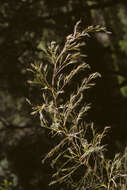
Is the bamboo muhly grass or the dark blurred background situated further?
the dark blurred background

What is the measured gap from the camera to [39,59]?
218 cm

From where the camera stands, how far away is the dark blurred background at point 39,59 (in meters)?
2.14

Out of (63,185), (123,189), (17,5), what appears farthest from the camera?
(63,185)

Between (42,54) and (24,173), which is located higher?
(42,54)

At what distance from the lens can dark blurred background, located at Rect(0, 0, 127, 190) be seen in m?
2.14

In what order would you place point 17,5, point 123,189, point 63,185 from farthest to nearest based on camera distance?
point 63,185, point 17,5, point 123,189

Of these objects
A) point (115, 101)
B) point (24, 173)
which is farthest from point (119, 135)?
point (24, 173)

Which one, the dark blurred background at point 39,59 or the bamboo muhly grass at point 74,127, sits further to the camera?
the dark blurred background at point 39,59

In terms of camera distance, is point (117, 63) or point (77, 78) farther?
point (117, 63)

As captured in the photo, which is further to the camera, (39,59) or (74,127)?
(39,59)

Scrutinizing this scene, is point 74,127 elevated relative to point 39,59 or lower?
lower

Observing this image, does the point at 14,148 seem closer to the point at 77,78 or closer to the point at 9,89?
the point at 9,89

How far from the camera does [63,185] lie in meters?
2.25

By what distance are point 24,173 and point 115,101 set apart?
95cm
